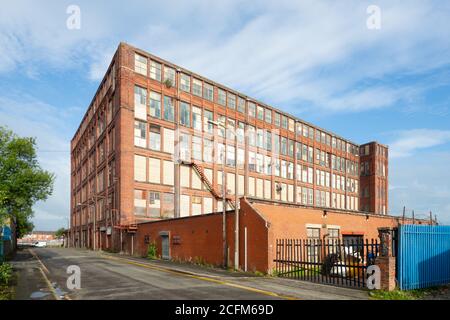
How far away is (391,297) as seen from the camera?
12.4m

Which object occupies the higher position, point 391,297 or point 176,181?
point 176,181

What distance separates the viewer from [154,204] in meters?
42.1

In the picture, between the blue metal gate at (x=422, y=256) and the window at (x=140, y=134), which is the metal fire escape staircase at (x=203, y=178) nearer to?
the window at (x=140, y=134)

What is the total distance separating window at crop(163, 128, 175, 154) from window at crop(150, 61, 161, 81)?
5.99 metres

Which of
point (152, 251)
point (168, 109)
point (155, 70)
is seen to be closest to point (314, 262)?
point (152, 251)

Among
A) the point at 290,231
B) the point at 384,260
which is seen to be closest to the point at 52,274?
the point at 290,231

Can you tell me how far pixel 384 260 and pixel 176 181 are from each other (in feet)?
106

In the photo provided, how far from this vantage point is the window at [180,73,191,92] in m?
46.8

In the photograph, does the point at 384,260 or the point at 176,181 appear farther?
the point at 176,181

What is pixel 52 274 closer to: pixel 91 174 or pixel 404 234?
pixel 404 234

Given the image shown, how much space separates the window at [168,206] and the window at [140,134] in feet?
20.3

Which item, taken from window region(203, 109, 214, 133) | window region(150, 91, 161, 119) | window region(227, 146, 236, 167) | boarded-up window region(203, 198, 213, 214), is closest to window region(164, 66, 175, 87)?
window region(150, 91, 161, 119)

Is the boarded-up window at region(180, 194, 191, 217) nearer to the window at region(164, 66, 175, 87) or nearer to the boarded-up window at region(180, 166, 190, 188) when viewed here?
the boarded-up window at region(180, 166, 190, 188)
